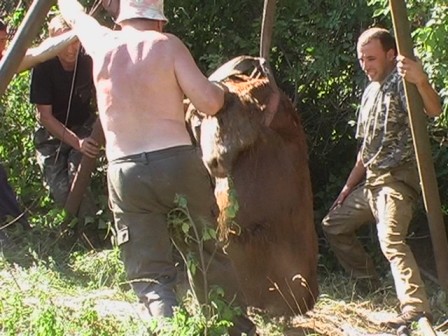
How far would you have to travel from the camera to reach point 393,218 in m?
6.50

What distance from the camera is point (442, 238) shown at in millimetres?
6305

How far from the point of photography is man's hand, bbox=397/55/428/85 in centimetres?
584

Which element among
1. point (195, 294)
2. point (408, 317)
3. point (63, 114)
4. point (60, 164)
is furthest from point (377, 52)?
point (60, 164)

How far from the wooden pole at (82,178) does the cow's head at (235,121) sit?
186cm

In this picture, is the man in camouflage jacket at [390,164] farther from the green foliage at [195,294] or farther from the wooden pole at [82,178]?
the wooden pole at [82,178]

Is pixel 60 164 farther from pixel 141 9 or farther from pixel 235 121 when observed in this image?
pixel 141 9

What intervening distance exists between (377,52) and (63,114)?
9.80 feet

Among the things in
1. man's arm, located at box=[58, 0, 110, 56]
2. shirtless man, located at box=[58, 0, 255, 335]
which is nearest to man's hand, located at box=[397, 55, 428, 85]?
shirtless man, located at box=[58, 0, 255, 335]

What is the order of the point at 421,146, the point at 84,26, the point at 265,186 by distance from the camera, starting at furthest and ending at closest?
the point at 265,186 < the point at 421,146 < the point at 84,26

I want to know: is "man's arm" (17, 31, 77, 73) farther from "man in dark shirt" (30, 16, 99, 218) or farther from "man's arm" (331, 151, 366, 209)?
"man's arm" (331, 151, 366, 209)

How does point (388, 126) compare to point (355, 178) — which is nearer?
point (388, 126)

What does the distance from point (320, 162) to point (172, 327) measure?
4.27 meters

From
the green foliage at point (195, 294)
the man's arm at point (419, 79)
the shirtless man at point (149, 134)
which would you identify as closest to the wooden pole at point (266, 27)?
the man's arm at point (419, 79)

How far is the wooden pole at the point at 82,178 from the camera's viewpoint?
8062 millimetres
